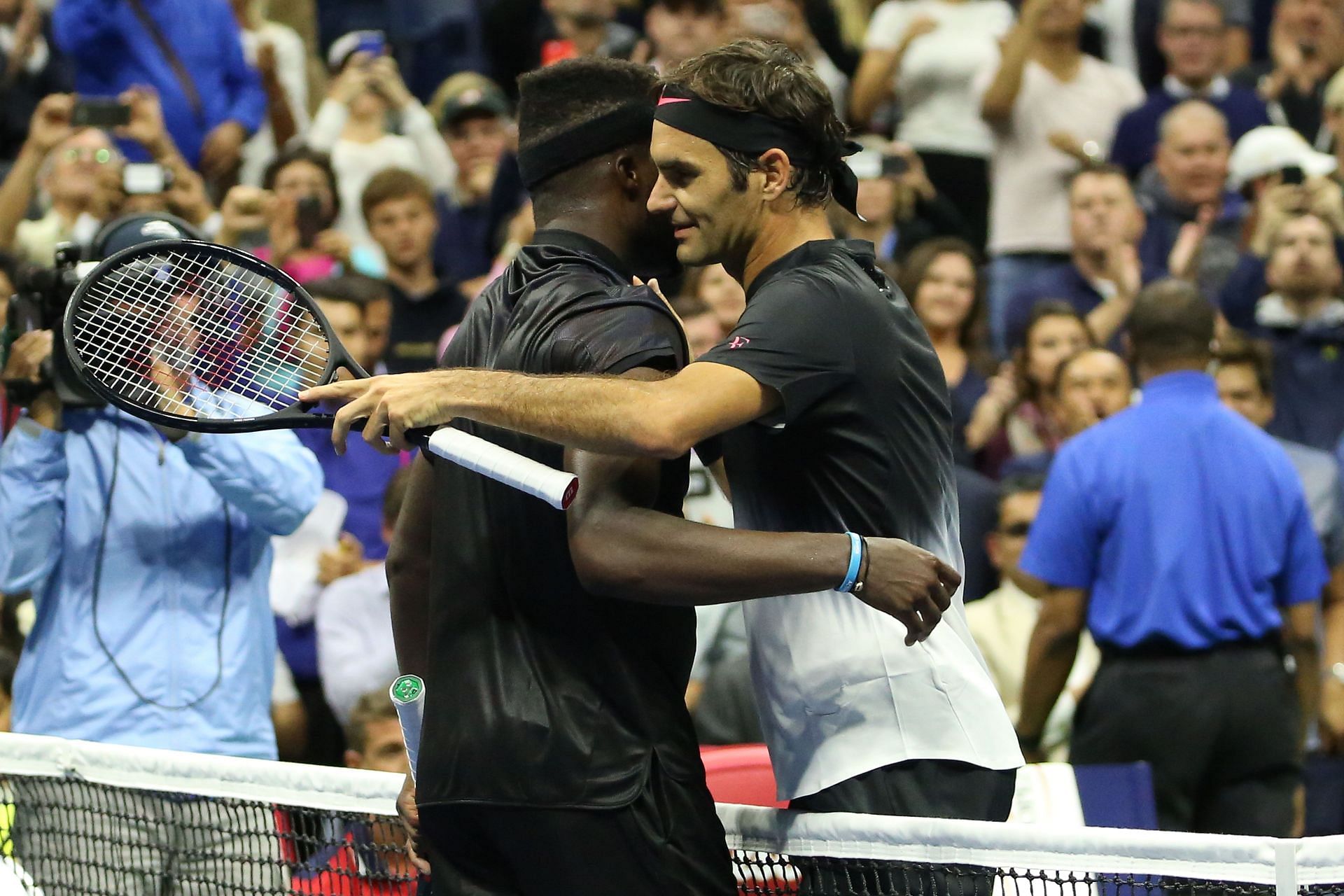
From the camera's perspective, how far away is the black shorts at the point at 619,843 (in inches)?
122

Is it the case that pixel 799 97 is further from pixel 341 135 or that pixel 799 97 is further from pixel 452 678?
pixel 341 135

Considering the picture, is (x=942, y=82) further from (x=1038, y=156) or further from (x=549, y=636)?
(x=549, y=636)

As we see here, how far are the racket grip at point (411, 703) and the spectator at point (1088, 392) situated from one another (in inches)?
166

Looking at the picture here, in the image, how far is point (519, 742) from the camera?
3.13m

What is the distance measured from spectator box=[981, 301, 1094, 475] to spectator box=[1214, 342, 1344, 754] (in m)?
0.62

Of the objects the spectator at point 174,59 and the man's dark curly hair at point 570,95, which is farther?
the spectator at point 174,59

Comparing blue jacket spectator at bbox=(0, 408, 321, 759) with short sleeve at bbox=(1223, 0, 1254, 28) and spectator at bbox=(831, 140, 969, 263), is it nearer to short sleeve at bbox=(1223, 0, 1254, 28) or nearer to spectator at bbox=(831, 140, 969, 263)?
spectator at bbox=(831, 140, 969, 263)

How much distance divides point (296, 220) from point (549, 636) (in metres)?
5.96

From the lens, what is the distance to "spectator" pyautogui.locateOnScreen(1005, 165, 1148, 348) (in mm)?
8617

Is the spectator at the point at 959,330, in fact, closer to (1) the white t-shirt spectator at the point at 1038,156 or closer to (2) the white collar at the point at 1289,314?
(2) the white collar at the point at 1289,314

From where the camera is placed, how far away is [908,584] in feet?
9.93

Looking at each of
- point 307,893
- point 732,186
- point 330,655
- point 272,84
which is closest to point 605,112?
point 732,186

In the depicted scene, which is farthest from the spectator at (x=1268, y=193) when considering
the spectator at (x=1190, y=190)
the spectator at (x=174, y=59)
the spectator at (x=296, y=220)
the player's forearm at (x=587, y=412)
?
the player's forearm at (x=587, y=412)

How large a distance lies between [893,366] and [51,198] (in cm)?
638
